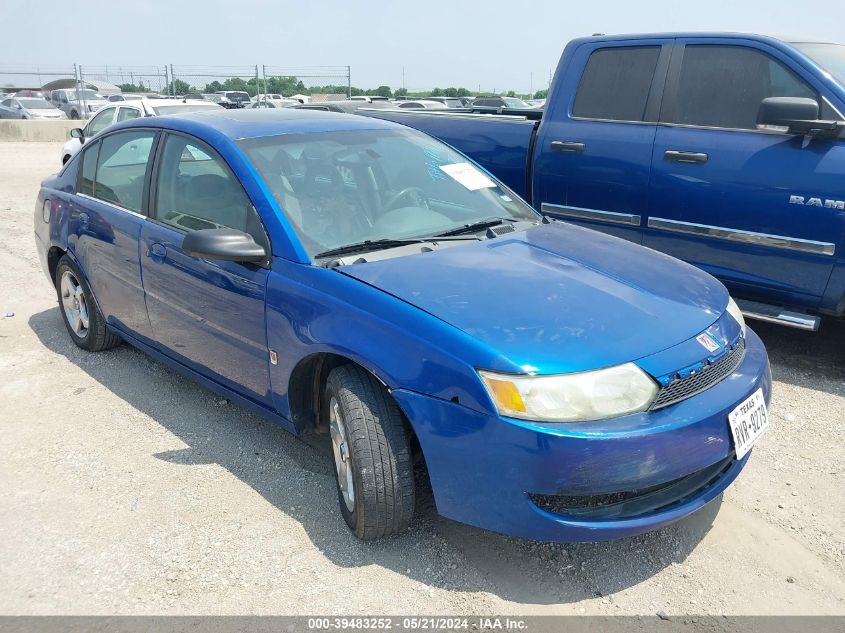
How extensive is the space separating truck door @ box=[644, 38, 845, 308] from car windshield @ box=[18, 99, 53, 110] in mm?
26326

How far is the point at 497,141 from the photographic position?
566 cm

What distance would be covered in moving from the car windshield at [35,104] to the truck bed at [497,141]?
80.5 ft

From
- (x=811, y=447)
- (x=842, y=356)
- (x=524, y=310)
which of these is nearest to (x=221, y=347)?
(x=524, y=310)

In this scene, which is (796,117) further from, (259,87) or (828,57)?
(259,87)

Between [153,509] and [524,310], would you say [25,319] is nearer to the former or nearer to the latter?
[153,509]

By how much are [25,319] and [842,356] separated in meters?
5.92

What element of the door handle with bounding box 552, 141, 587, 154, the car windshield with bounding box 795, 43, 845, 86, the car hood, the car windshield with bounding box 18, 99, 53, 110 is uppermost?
the car windshield with bounding box 795, 43, 845, 86

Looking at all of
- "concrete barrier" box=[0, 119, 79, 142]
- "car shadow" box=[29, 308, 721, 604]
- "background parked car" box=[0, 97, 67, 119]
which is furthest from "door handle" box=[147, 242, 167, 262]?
"background parked car" box=[0, 97, 67, 119]

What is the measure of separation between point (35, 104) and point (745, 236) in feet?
90.4

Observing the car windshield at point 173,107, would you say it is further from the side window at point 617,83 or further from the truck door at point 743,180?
the truck door at point 743,180

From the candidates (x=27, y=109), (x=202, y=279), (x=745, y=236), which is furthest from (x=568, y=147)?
(x=27, y=109)

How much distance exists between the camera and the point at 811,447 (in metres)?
3.56

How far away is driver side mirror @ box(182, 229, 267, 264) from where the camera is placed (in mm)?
2975

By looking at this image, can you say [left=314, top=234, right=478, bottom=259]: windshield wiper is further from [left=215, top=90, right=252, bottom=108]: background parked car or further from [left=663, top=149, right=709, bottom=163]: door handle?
[left=215, top=90, right=252, bottom=108]: background parked car
